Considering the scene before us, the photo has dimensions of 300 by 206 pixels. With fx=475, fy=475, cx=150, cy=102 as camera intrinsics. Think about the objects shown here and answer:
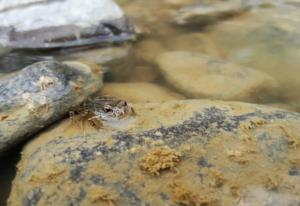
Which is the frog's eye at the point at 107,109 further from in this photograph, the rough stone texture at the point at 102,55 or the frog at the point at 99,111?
the rough stone texture at the point at 102,55

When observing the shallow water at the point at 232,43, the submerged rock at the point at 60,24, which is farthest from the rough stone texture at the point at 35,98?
the submerged rock at the point at 60,24

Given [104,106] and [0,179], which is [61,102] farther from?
[0,179]


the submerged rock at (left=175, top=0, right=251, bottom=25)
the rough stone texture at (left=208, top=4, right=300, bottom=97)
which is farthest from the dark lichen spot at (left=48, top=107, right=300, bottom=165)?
the submerged rock at (left=175, top=0, right=251, bottom=25)

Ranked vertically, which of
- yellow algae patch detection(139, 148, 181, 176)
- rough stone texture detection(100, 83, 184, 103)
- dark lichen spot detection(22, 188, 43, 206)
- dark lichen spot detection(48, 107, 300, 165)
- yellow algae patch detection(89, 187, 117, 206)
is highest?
dark lichen spot detection(48, 107, 300, 165)

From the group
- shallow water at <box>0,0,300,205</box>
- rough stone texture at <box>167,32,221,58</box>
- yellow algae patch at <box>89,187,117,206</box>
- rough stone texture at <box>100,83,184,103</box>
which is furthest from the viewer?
rough stone texture at <box>167,32,221,58</box>

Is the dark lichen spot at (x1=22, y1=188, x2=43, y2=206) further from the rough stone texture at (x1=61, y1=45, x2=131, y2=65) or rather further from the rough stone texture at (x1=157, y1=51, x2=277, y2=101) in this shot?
the rough stone texture at (x1=61, y1=45, x2=131, y2=65)

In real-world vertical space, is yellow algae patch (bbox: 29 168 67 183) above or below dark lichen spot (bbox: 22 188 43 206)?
above

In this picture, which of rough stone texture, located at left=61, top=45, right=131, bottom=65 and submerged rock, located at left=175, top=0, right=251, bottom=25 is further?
submerged rock, located at left=175, top=0, right=251, bottom=25
